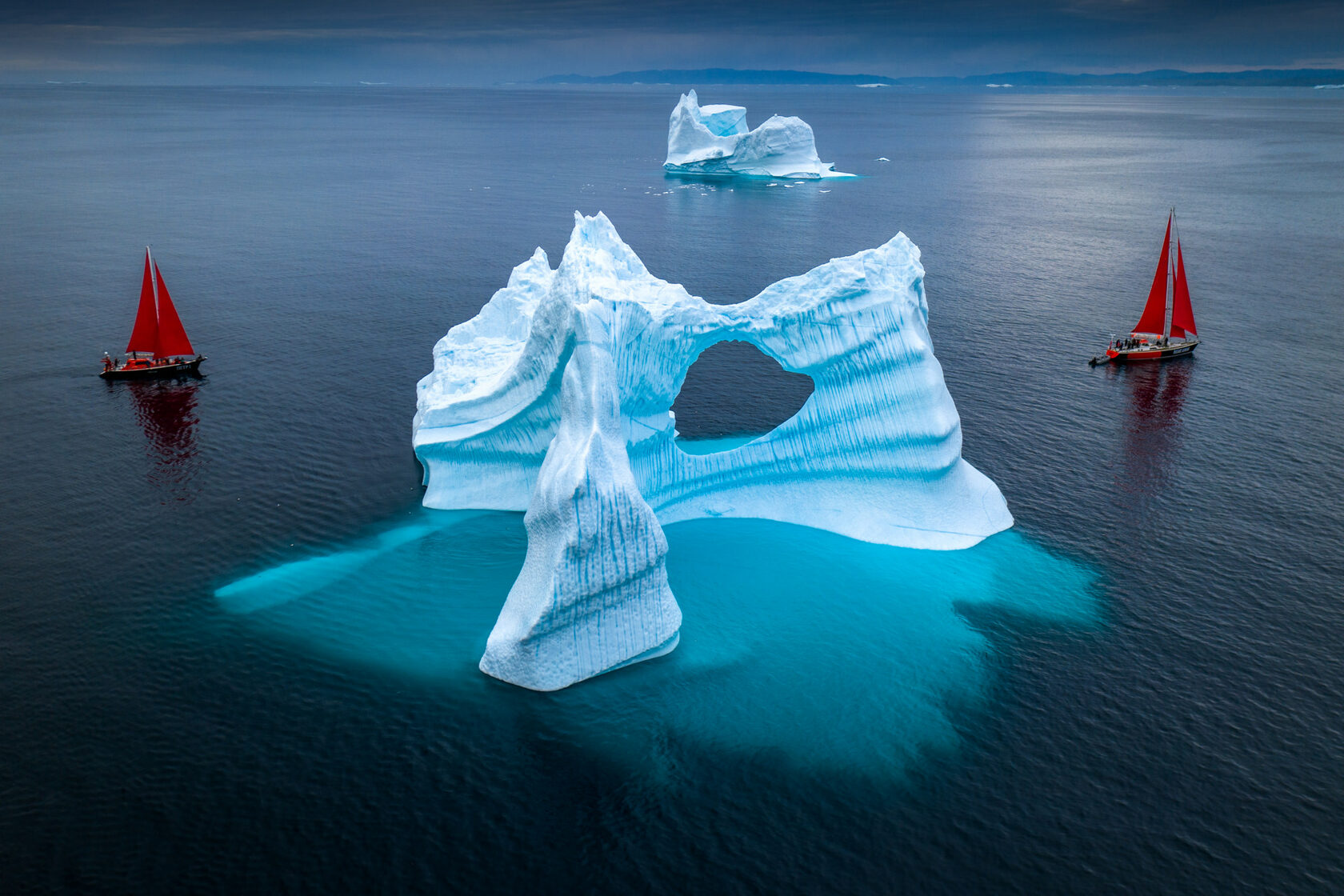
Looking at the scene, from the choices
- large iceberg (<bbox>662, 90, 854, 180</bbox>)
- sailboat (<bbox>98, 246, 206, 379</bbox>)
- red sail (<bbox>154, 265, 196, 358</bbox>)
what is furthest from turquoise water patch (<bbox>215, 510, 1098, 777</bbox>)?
large iceberg (<bbox>662, 90, 854, 180</bbox>)

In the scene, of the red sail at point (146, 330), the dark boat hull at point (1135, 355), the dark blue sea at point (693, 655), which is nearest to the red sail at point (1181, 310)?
the dark boat hull at point (1135, 355)

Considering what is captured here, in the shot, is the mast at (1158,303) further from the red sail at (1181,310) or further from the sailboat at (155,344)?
the sailboat at (155,344)

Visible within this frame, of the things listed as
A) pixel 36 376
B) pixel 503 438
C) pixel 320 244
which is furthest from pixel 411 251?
pixel 503 438

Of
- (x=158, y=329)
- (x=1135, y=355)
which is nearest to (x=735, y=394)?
(x=1135, y=355)

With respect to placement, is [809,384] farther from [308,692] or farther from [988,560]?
[308,692]

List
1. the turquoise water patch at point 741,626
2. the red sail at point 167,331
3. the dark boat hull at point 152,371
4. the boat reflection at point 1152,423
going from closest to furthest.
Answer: the turquoise water patch at point 741,626
the boat reflection at point 1152,423
the dark boat hull at point 152,371
the red sail at point 167,331

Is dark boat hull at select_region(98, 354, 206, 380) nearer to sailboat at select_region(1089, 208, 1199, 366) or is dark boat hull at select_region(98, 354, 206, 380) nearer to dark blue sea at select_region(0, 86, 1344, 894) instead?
dark blue sea at select_region(0, 86, 1344, 894)
